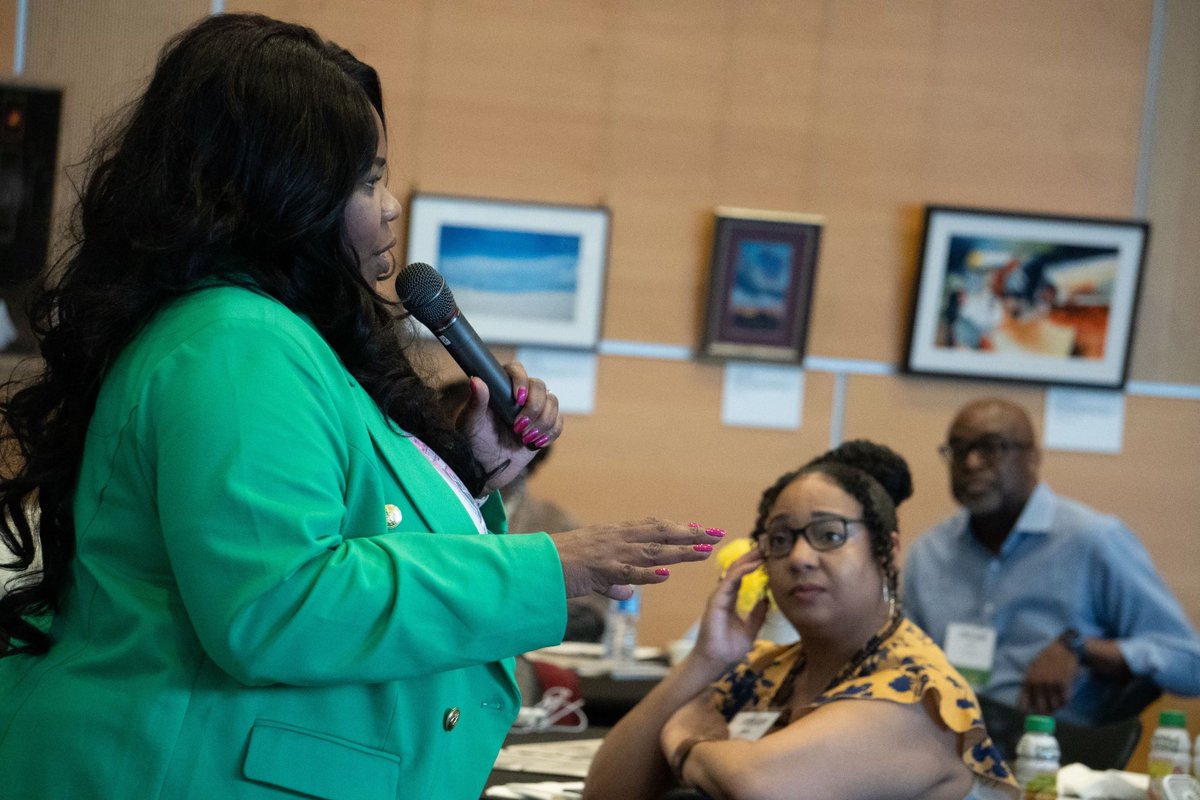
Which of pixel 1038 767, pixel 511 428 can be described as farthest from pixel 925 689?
pixel 511 428

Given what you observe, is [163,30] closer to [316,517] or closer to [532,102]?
[532,102]

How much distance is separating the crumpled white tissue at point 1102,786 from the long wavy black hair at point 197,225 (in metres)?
1.71

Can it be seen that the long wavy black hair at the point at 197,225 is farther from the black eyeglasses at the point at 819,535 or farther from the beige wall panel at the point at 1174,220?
the beige wall panel at the point at 1174,220

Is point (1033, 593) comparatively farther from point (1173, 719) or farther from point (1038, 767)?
point (1038, 767)

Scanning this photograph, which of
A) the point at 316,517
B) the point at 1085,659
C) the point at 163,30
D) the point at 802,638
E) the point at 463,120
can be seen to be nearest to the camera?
the point at 316,517

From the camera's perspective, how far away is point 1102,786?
2506mm

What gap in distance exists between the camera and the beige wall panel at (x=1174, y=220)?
5270mm

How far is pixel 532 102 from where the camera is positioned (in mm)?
5109

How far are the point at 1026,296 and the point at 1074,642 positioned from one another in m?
1.51

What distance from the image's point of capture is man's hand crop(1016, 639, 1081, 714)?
415 centimetres

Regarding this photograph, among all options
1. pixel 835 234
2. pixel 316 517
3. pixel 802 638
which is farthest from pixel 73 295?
pixel 835 234

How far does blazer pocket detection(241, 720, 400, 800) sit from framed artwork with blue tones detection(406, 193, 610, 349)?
3.75 m

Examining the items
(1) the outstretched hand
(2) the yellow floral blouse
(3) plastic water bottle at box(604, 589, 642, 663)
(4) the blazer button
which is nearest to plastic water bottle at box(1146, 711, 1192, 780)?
(2) the yellow floral blouse

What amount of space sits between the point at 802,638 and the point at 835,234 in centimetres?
282
